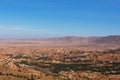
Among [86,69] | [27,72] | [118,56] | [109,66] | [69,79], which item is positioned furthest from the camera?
[118,56]

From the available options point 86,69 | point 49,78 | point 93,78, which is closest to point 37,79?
point 49,78

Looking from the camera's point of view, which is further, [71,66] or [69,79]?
[71,66]

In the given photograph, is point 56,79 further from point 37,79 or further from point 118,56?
point 118,56

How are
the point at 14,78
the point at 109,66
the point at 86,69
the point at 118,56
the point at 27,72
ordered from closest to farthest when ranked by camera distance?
the point at 14,78 → the point at 27,72 → the point at 86,69 → the point at 109,66 → the point at 118,56

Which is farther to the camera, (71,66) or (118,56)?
(118,56)

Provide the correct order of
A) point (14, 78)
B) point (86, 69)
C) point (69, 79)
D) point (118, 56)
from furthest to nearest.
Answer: point (118, 56)
point (86, 69)
point (69, 79)
point (14, 78)

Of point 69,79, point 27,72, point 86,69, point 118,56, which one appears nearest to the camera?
point 69,79

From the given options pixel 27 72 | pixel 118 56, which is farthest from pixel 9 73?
pixel 118 56

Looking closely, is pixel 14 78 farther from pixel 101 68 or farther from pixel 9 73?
pixel 101 68
